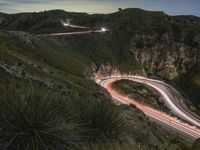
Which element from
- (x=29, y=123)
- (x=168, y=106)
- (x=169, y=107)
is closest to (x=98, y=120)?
(x=29, y=123)

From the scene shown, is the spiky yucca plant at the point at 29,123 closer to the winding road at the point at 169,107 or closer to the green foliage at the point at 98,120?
the green foliage at the point at 98,120

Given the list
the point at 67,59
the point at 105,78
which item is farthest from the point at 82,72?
the point at 105,78

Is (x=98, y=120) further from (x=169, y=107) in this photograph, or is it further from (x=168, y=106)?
(x=168, y=106)

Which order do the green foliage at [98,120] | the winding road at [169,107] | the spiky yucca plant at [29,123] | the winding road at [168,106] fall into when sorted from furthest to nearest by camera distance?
the winding road at [168,106] → the winding road at [169,107] → the green foliage at [98,120] → the spiky yucca plant at [29,123]

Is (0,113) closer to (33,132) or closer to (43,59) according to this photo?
(33,132)

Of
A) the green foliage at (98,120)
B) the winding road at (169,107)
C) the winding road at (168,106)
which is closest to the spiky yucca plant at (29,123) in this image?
the green foliage at (98,120)

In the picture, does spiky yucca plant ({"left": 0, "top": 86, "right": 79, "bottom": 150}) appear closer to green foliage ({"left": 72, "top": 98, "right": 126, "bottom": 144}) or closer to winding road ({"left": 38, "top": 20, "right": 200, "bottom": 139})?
green foliage ({"left": 72, "top": 98, "right": 126, "bottom": 144})

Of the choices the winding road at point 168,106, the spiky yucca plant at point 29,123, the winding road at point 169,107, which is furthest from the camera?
the winding road at point 168,106
